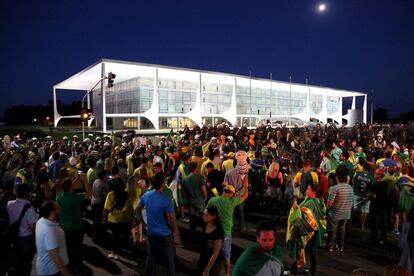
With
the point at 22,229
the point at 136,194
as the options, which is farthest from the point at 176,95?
the point at 22,229

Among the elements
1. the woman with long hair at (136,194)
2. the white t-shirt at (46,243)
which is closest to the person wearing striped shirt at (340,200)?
the woman with long hair at (136,194)

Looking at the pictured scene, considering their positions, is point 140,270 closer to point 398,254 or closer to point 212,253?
point 212,253

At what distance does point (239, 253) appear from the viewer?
603 cm

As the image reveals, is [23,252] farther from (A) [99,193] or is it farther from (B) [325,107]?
(B) [325,107]

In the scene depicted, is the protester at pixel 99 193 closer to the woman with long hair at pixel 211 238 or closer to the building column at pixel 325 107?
the woman with long hair at pixel 211 238

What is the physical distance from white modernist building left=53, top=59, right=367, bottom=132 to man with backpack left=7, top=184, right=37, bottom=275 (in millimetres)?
32445

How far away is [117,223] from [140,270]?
3.24 feet

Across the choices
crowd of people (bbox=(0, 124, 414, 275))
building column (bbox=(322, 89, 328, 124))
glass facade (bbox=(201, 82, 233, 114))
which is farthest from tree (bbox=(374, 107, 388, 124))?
crowd of people (bbox=(0, 124, 414, 275))

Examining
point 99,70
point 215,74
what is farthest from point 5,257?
point 215,74

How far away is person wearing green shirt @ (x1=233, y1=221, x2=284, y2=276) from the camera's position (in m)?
2.54

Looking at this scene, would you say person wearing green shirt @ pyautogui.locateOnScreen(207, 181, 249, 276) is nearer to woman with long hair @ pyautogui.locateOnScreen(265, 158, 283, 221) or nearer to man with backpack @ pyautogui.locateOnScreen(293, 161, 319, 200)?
man with backpack @ pyautogui.locateOnScreen(293, 161, 319, 200)

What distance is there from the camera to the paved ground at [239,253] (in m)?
5.38

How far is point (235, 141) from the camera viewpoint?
19047 millimetres

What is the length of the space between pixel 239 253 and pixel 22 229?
3.98m
